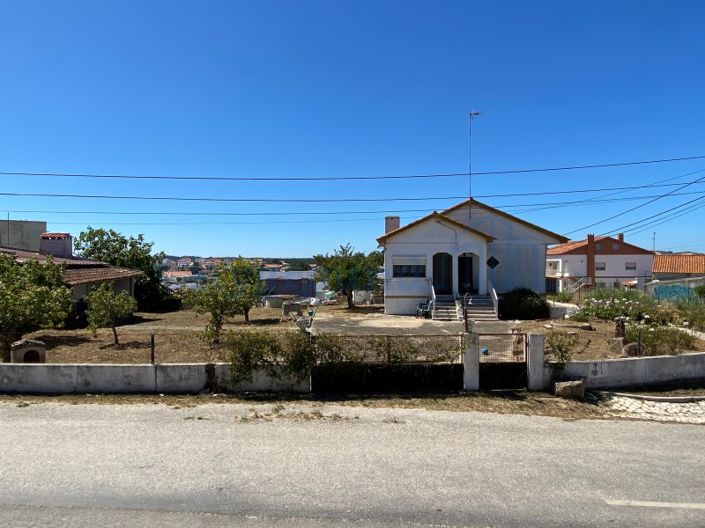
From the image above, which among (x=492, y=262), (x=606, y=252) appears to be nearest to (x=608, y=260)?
(x=606, y=252)

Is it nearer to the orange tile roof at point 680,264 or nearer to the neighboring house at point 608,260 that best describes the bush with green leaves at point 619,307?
the neighboring house at point 608,260

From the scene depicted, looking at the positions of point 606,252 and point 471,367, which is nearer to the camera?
point 471,367

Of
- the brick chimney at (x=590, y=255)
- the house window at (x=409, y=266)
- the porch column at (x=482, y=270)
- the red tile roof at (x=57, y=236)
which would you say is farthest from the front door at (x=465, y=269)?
the brick chimney at (x=590, y=255)

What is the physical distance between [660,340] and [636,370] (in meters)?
2.62

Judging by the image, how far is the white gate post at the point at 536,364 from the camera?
9805 mm

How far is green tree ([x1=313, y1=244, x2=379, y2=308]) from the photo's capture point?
1094 inches

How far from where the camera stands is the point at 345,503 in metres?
4.94

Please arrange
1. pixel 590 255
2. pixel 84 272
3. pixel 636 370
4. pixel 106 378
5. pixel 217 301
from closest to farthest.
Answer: pixel 106 378
pixel 636 370
pixel 217 301
pixel 84 272
pixel 590 255

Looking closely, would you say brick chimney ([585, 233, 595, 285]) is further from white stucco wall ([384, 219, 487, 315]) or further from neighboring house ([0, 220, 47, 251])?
neighboring house ([0, 220, 47, 251])

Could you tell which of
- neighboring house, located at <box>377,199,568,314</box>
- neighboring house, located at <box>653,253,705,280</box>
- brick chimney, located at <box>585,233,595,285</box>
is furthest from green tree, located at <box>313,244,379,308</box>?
neighboring house, located at <box>653,253,705,280</box>

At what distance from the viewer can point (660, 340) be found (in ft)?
40.9

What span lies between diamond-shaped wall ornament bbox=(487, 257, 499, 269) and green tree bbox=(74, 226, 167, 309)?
20.7 m

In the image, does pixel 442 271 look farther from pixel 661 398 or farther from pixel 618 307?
pixel 661 398

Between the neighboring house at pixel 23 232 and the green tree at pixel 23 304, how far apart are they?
93.2 ft
